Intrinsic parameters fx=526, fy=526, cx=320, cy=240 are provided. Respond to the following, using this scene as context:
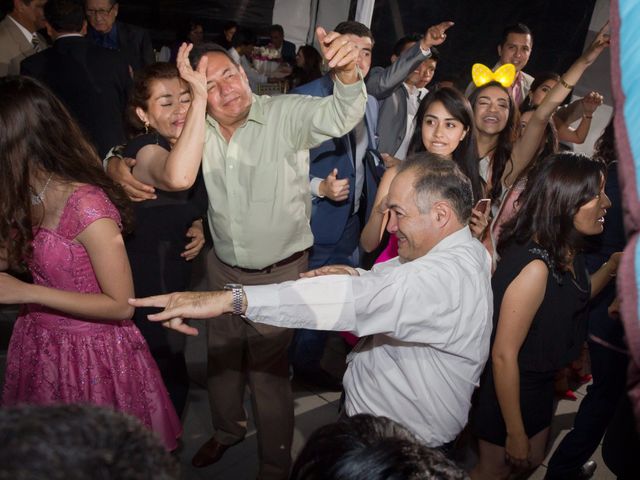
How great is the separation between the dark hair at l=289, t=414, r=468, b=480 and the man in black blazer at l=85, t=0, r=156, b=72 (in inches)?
139

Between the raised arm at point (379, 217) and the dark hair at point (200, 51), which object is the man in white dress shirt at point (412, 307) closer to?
the raised arm at point (379, 217)

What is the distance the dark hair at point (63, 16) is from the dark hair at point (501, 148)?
2.58 meters

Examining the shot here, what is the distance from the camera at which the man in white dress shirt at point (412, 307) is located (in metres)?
1.32

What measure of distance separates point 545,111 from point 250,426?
2.31 metres

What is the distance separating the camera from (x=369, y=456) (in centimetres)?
82

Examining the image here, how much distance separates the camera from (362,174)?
3104 millimetres

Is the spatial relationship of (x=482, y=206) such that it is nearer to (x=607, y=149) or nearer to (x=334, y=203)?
(x=334, y=203)

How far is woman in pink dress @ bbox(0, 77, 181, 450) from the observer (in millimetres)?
1542

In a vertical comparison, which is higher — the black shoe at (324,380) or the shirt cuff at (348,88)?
the shirt cuff at (348,88)

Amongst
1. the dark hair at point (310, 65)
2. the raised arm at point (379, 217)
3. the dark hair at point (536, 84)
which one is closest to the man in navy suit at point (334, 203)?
the raised arm at point (379, 217)

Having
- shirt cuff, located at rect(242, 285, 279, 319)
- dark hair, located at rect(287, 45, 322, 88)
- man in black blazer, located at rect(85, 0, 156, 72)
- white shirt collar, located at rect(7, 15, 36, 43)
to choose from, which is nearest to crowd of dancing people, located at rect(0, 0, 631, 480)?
shirt cuff, located at rect(242, 285, 279, 319)

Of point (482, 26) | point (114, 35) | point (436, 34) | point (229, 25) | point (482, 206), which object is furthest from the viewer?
point (482, 26)

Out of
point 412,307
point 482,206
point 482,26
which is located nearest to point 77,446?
point 412,307

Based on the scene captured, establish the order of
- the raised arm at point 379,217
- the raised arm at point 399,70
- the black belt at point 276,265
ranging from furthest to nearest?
the raised arm at point 399,70 < the raised arm at point 379,217 < the black belt at point 276,265
